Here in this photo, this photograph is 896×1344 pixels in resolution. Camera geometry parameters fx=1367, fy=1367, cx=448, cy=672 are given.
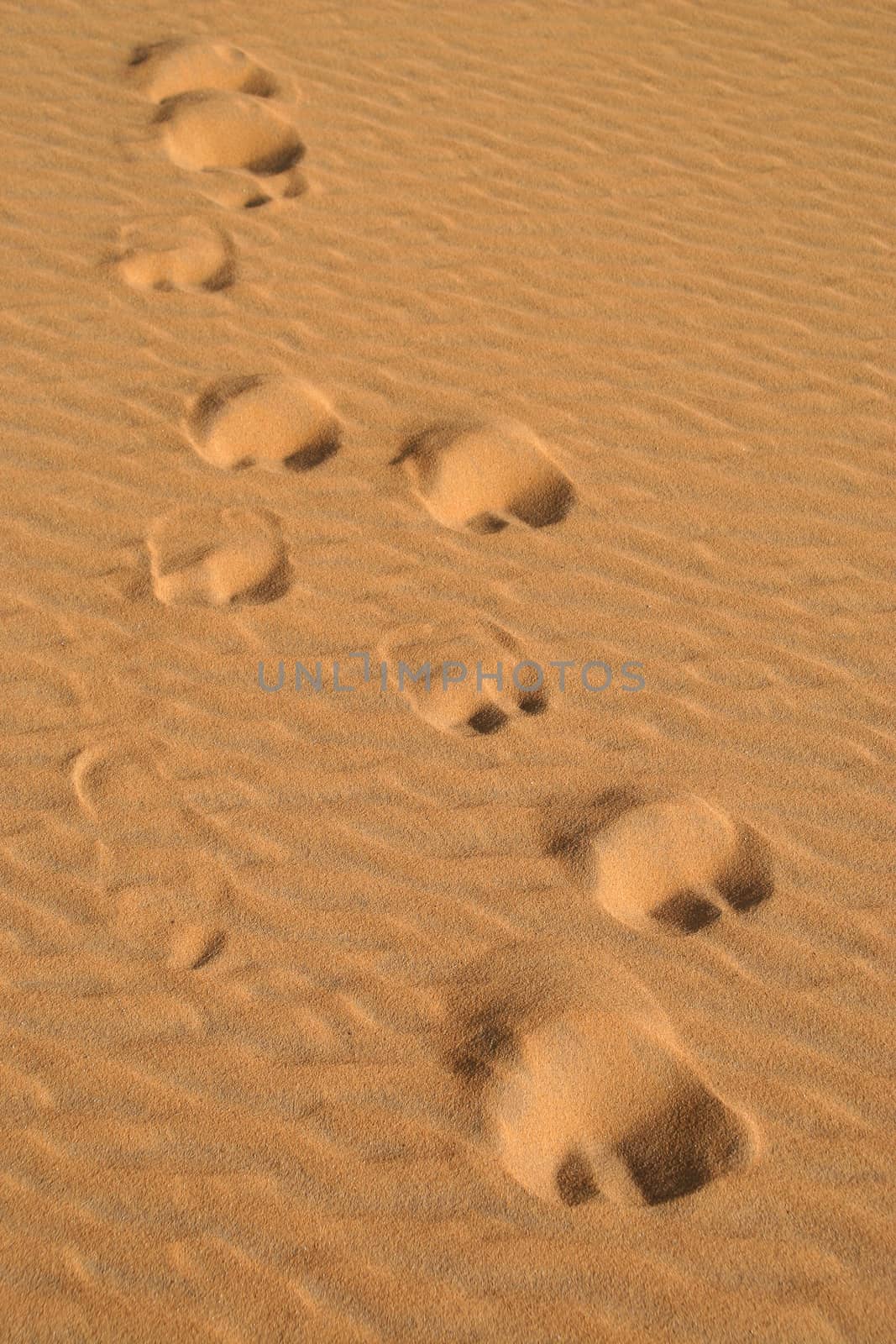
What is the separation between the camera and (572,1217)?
2400mm

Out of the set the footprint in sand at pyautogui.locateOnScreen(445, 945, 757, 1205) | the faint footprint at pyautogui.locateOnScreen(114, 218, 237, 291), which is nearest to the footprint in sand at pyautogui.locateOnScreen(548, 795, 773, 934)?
the footprint in sand at pyautogui.locateOnScreen(445, 945, 757, 1205)

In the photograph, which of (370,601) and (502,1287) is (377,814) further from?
(502,1287)

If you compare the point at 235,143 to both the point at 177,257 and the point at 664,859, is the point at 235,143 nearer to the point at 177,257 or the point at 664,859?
the point at 177,257

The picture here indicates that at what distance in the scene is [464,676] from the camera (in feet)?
10.8

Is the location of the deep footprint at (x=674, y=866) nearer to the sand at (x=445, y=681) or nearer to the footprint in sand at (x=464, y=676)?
the sand at (x=445, y=681)

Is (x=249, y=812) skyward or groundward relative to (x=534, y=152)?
groundward

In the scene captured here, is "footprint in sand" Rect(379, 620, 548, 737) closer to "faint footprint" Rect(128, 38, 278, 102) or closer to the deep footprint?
the deep footprint

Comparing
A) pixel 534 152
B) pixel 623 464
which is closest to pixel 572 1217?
pixel 623 464

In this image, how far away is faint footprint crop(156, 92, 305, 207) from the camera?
15.1 ft

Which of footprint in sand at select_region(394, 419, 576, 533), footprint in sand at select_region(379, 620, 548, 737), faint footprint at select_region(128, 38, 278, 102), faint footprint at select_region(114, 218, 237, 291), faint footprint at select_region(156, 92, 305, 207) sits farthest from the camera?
faint footprint at select_region(128, 38, 278, 102)

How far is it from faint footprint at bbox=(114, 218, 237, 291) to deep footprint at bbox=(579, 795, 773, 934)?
228cm

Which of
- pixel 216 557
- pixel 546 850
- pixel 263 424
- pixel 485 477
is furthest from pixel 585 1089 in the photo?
pixel 263 424

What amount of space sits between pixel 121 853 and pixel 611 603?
1369 mm

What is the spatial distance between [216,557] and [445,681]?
0.69m
